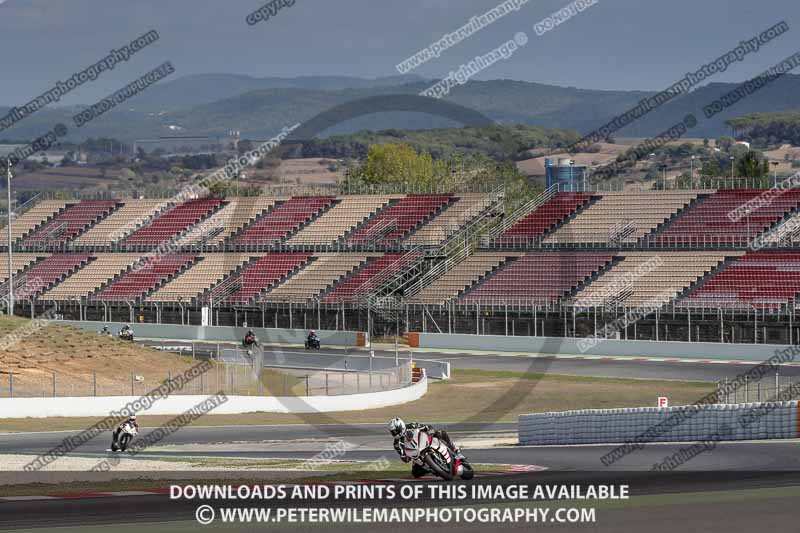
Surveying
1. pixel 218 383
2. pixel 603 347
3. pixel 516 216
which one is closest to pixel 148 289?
pixel 516 216

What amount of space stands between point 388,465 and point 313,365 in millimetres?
30227

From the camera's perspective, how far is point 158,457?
30375 mm

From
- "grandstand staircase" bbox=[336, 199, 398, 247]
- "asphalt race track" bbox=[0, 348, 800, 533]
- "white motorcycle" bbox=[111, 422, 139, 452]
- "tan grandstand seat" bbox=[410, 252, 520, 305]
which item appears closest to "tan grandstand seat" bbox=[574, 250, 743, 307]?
"tan grandstand seat" bbox=[410, 252, 520, 305]

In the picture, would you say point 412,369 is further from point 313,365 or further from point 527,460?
point 527,460

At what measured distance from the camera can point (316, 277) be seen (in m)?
71.4

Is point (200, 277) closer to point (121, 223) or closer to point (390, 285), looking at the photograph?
point (390, 285)

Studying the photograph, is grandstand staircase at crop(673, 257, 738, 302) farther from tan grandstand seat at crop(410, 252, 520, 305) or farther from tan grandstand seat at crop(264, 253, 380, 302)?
tan grandstand seat at crop(264, 253, 380, 302)

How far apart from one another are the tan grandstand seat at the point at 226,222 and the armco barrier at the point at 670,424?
49.4 meters

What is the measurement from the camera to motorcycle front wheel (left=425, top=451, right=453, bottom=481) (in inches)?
832

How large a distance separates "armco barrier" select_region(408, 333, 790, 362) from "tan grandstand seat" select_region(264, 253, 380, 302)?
746 centimetres

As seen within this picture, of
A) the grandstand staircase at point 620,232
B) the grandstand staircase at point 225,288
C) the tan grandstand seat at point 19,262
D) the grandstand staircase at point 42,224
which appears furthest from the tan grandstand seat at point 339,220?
the grandstand staircase at point 42,224

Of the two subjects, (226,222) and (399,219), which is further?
(226,222)

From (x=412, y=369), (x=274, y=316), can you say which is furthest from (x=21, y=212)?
(x=412, y=369)

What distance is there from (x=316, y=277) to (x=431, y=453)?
5058 centimetres
